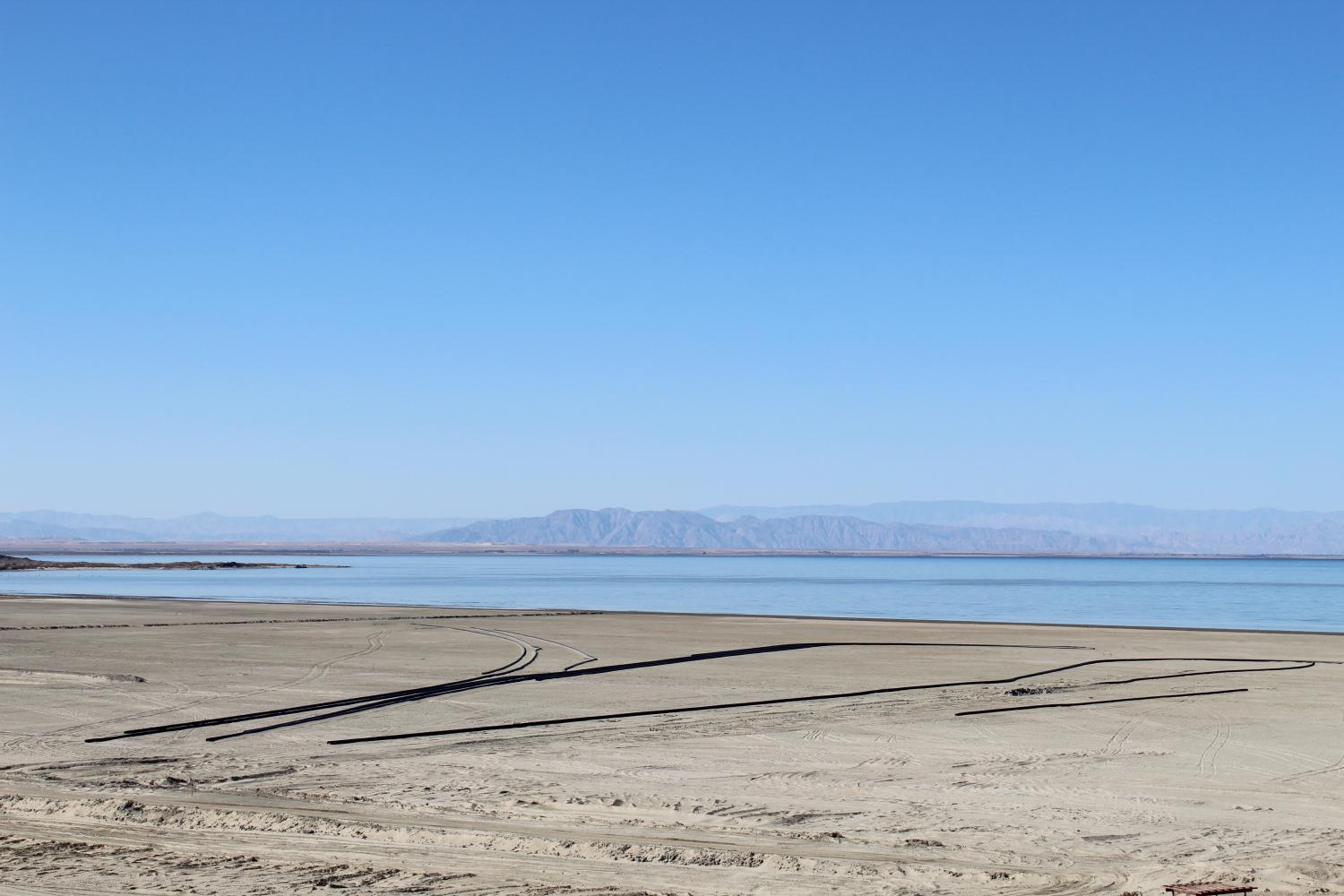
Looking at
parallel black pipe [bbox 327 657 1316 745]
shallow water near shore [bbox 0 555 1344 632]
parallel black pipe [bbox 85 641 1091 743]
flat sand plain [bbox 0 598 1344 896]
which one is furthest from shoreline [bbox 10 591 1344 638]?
flat sand plain [bbox 0 598 1344 896]

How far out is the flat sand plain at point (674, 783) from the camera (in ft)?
26.7

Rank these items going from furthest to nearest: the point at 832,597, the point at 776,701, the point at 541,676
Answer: the point at 832,597, the point at 541,676, the point at 776,701

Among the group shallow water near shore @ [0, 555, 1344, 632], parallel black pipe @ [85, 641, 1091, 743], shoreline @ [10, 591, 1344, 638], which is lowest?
shallow water near shore @ [0, 555, 1344, 632]

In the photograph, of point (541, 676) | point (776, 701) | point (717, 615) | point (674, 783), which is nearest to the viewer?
point (674, 783)

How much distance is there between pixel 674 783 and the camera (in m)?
11.2

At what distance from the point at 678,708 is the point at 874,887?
893 centimetres

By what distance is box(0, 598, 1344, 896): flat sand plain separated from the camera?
8.15 metres

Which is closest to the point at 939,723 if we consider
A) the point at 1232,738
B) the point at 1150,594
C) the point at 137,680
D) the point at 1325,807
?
the point at 1232,738

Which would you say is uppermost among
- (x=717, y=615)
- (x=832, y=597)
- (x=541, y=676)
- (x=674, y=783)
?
(x=674, y=783)

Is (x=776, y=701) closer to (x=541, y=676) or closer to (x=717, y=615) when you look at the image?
(x=541, y=676)

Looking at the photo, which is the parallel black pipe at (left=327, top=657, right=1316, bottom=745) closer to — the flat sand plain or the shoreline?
the flat sand plain

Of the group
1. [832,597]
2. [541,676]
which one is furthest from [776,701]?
[832,597]

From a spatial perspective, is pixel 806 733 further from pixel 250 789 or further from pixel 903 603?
pixel 903 603

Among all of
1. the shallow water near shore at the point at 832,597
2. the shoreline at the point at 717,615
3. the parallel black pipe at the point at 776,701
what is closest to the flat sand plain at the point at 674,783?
the parallel black pipe at the point at 776,701
